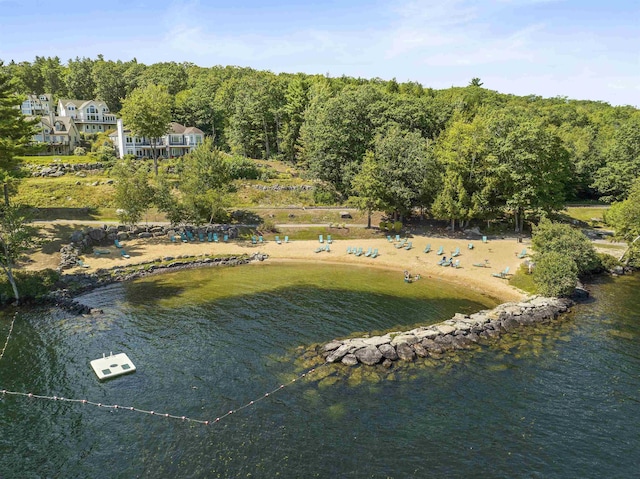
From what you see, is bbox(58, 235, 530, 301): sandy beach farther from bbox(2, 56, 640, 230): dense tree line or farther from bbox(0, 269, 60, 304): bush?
bbox(2, 56, 640, 230): dense tree line

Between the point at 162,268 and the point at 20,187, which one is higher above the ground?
the point at 20,187

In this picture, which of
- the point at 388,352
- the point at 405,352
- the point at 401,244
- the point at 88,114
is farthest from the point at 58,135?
the point at 405,352

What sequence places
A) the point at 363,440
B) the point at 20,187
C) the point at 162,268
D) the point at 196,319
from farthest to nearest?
the point at 20,187 → the point at 162,268 → the point at 196,319 → the point at 363,440

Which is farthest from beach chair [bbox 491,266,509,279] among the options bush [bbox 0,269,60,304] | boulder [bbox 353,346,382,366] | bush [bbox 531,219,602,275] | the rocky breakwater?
bush [bbox 0,269,60,304]

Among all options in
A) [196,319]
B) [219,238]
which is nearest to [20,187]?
[219,238]

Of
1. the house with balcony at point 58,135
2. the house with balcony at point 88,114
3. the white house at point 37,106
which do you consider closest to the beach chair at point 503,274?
the house with balcony at point 58,135

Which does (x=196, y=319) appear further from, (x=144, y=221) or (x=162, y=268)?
(x=144, y=221)

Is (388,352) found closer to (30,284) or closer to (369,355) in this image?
(369,355)
